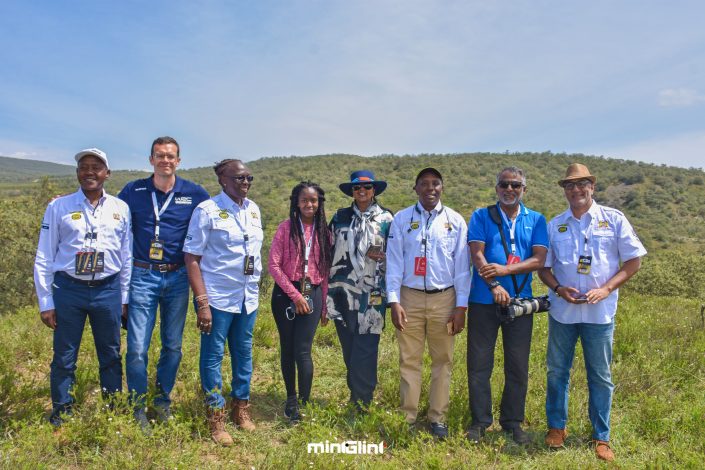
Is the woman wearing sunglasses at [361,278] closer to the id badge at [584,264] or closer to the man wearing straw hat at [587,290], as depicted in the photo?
the man wearing straw hat at [587,290]

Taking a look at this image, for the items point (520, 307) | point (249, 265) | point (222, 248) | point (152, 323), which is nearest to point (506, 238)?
point (520, 307)

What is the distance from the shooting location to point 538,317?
8016 millimetres

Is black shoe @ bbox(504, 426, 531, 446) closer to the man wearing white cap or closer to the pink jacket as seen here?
the pink jacket

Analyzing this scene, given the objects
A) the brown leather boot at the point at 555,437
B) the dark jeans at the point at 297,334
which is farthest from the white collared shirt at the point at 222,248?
the brown leather boot at the point at 555,437

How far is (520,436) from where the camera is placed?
3848mm

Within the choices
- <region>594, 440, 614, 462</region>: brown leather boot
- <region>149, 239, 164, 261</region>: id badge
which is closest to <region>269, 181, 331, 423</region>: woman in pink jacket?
<region>149, 239, 164, 261</region>: id badge

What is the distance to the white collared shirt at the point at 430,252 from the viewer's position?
12.6 ft

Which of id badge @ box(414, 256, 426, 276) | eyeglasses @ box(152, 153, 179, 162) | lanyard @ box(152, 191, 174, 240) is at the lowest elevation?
id badge @ box(414, 256, 426, 276)

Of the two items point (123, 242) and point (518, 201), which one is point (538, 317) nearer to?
point (518, 201)

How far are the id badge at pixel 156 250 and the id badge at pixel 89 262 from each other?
36 cm

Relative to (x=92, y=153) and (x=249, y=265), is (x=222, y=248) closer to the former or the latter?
(x=249, y=265)

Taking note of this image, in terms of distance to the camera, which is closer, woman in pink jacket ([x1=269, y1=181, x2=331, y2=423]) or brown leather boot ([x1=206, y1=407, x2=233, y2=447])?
brown leather boot ([x1=206, y1=407, x2=233, y2=447])

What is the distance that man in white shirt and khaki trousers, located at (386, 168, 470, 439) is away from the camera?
3.83 metres

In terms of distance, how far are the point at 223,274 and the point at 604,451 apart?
3.51 meters
